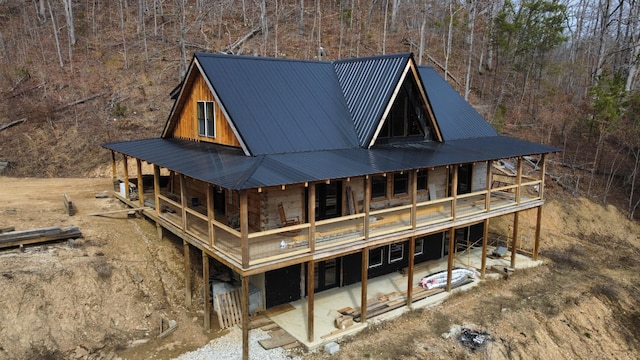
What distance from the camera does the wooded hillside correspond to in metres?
30.0

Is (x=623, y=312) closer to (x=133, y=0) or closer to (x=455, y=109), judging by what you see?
(x=455, y=109)

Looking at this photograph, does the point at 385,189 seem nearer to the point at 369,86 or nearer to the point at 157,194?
the point at 369,86

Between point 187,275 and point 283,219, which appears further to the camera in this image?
point 187,275

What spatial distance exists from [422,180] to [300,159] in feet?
22.3

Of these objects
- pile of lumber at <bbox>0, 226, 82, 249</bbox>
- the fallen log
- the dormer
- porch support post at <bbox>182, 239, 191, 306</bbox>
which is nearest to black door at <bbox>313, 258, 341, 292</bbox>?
porch support post at <bbox>182, 239, 191, 306</bbox>

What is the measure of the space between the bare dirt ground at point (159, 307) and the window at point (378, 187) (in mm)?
4637

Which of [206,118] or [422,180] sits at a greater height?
[206,118]

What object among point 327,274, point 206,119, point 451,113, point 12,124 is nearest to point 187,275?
point 327,274

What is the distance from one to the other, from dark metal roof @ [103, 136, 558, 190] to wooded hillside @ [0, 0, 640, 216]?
43.6ft

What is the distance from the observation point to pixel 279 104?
1680 centimetres

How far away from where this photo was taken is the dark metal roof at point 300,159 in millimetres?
12320

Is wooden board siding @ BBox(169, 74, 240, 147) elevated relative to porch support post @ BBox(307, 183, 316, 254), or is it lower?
elevated

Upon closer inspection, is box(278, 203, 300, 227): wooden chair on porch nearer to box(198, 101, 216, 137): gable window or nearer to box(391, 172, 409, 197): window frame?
box(198, 101, 216, 137): gable window

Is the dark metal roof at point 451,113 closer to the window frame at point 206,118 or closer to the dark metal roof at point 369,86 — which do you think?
the dark metal roof at point 369,86
